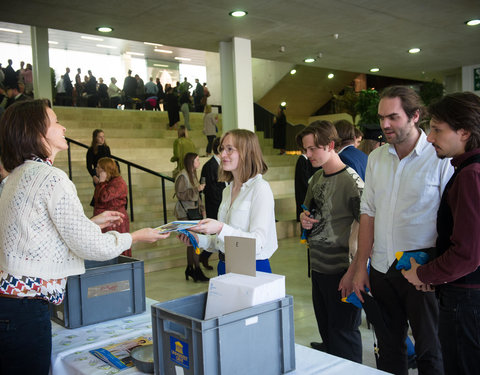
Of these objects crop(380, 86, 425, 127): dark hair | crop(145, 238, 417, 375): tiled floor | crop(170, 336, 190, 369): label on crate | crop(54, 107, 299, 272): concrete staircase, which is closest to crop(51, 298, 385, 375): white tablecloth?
crop(170, 336, 190, 369): label on crate

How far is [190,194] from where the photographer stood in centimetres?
591

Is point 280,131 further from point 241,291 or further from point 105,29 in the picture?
point 241,291

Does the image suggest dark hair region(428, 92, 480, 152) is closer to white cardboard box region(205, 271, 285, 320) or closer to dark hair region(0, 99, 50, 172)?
white cardboard box region(205, 271, 285, 320)

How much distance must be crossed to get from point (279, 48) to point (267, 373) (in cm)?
769

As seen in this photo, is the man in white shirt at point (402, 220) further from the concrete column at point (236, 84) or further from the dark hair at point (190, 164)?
the concrete column at point (236, 84)

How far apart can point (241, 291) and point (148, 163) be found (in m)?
9.60

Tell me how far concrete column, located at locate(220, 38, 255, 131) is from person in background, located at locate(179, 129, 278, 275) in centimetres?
513

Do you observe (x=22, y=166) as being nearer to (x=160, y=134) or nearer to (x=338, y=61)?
(x=338, y=61)

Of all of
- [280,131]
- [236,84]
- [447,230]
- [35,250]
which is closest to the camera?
[35,250]

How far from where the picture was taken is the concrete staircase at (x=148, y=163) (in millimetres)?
7469

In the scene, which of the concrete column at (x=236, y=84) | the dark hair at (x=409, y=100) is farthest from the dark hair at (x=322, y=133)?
the concrete column at (x=236, y=84)

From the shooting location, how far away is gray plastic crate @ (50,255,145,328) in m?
2.02

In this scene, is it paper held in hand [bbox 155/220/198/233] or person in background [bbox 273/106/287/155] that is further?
person in background [bbox 273/106/287/155]

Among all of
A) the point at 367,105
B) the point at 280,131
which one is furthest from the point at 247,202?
the point at 280,131
